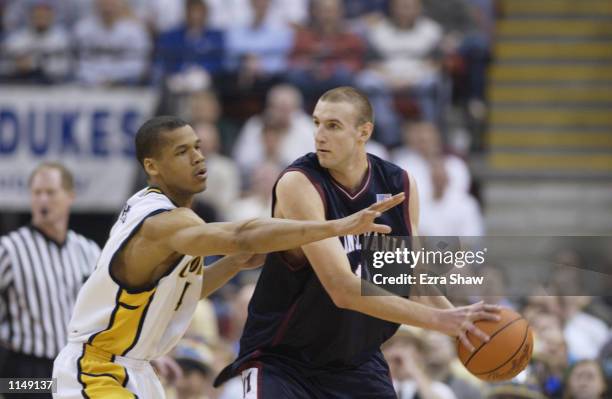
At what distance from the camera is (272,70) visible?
506 inches

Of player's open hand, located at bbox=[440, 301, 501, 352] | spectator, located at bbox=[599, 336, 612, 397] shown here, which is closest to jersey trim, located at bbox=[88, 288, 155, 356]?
player's open hand, located at bbox=[440, 301, 501, 352]

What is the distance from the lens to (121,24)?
13.5m

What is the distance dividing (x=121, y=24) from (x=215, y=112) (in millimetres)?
1872

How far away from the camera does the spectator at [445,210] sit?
38.4 feet

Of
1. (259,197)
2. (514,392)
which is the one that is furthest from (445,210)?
(514,392)

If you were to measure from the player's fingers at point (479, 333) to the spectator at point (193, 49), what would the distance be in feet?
26.2

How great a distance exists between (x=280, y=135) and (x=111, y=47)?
2.33 m

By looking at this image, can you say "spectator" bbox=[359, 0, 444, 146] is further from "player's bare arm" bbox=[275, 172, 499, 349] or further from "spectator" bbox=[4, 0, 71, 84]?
"player's bare arm" bbox=[275, 172, 499, 349]

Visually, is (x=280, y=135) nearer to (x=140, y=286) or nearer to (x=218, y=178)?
(x=218, y=178)

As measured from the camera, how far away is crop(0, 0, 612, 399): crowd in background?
1191 cm

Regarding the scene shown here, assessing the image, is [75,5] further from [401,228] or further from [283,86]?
[401,228]

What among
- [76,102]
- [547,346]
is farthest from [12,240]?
[76,102]

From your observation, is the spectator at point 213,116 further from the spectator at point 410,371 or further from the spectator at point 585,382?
the spectator at point 585,382

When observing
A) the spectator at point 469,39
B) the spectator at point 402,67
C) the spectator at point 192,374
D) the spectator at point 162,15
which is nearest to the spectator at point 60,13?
the spectator at point 162,15
